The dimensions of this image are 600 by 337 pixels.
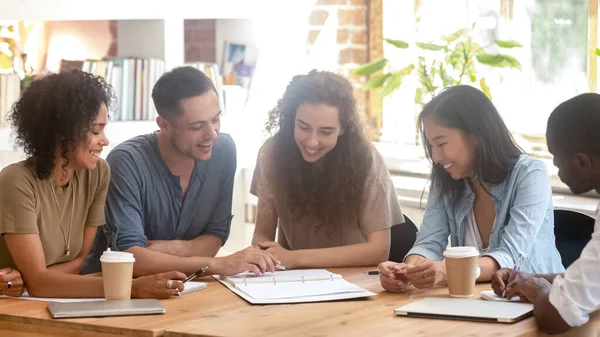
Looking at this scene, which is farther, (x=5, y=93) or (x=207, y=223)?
(x=5, y=93)

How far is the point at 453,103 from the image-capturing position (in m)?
2.70

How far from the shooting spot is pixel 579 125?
204cm

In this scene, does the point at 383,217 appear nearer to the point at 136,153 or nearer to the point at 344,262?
the point at 344,262

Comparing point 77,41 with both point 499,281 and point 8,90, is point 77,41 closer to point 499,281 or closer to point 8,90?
point 8,90

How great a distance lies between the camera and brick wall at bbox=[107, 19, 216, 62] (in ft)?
16.0

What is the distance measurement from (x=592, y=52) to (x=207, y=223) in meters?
2.03

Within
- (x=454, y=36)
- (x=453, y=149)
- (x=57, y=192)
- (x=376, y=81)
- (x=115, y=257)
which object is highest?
(x=454, y=36)

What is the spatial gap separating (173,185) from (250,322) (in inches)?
33.6

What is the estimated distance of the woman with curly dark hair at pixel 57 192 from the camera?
2.38 metres

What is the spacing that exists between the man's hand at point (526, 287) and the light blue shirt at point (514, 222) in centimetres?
25

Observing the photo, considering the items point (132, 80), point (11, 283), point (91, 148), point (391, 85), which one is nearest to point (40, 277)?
point (11, 283)

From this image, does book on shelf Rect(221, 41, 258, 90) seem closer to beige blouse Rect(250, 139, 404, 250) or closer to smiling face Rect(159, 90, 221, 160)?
beige blouse Rect(250, 139, 404, 250)

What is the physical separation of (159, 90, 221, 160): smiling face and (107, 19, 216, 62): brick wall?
6.64ft

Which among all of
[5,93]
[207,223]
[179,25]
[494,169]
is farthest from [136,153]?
[179,25]
